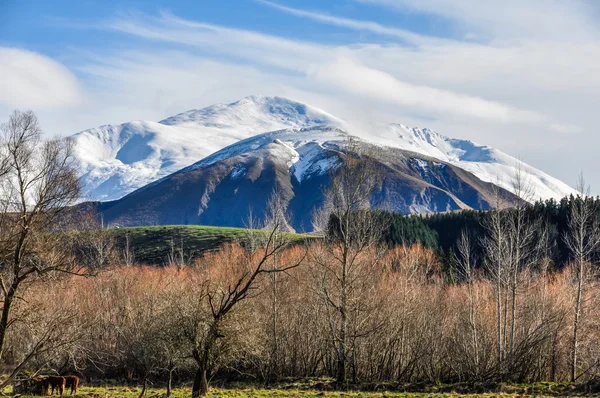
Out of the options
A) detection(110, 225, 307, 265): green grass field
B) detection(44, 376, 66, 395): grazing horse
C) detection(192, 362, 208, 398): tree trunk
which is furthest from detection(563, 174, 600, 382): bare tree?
detection(110, 225, 307, 265): green grass field

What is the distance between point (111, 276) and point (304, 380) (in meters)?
35.9

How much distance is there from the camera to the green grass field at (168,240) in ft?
441

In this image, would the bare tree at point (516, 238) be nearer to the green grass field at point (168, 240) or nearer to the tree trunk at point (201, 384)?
the tree trunk at point (201, 384)

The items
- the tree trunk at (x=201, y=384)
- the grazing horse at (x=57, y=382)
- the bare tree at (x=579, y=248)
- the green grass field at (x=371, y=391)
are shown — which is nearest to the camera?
the tree trunk at (x=201, y=384)

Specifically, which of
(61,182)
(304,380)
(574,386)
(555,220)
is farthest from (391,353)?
(555,220)

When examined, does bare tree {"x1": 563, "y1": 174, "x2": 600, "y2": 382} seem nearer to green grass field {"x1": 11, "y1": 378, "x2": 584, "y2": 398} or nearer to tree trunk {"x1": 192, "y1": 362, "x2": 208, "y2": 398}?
green grass field {"x1": 11, "y1": 378, "x2": 584, "y2": 398}

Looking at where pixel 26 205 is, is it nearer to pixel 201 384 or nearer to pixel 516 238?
pixel 201 384

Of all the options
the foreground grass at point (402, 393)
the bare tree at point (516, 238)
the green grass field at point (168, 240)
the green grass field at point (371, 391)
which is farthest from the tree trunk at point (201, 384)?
the green grass field at point (168, 240)

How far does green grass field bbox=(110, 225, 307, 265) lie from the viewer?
441 ft

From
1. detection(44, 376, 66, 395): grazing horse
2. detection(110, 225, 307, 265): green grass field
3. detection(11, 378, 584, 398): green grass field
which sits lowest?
detection(11, 378, 584, 398): green grass field

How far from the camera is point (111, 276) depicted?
7369 centimetres

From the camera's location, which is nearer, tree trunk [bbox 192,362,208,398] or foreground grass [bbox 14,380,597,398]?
tree trunk [bbox 192,362,208,398]

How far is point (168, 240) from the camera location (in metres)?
149

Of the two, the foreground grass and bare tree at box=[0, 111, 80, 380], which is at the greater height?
bare tree at box=[0, 111, 80, 380]
